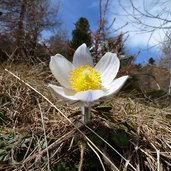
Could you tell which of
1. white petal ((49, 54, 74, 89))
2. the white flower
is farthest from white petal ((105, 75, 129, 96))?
white petal ((49, 54, 74, 89))

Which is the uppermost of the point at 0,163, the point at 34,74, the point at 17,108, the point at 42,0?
the point at 42,0

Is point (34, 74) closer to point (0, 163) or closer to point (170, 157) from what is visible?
point (0, 163)

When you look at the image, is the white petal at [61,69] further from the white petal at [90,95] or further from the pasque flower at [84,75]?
the white petal at [90,95]

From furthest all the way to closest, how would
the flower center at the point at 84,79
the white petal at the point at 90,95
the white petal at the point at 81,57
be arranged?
the white petal at the point at 81,57 < the flower center at the point at 84,79 < the white petal at the point at 90,95

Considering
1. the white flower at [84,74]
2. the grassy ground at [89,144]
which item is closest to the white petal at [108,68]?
the white flower at [84,74]

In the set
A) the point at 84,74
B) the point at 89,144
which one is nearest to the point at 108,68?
the point at 84,74

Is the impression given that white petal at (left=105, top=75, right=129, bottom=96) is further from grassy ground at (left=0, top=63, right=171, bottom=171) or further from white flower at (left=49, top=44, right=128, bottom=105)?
grassy ground at (left=0, top=63, right=171, bottom=171)

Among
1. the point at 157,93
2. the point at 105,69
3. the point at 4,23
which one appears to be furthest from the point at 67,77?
the point at 4,23

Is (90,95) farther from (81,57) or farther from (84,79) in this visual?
(81,57)
